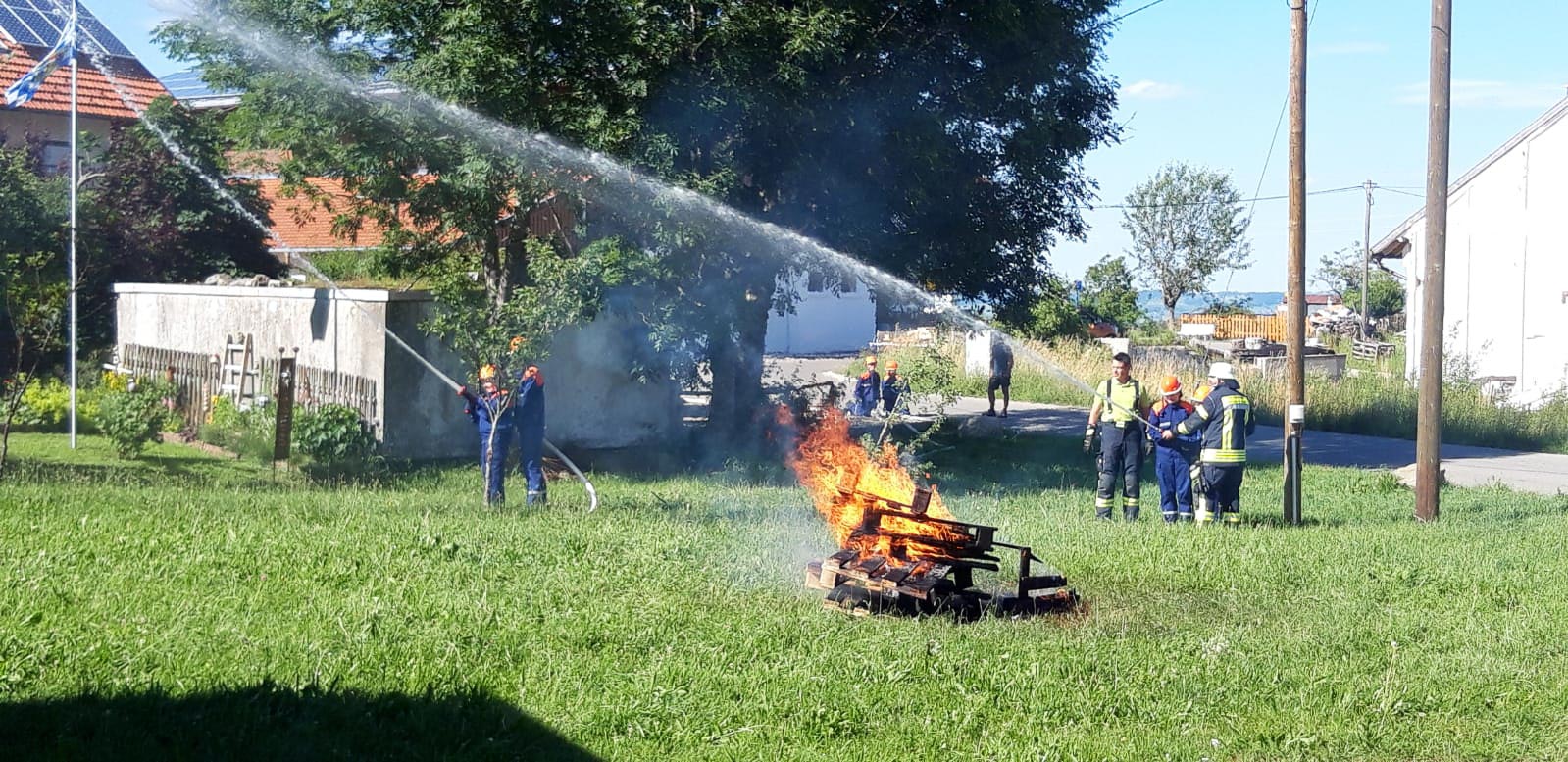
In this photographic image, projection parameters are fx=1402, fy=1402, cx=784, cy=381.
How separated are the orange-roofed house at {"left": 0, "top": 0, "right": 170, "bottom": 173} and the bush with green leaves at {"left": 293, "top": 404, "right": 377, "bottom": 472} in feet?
18.5

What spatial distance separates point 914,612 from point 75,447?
13.2 m

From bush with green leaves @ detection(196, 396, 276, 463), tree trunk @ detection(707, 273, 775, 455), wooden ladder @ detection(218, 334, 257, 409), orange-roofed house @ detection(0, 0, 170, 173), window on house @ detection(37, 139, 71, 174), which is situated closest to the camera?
bush with green leaves @ detection(196, 396, 276, 463)

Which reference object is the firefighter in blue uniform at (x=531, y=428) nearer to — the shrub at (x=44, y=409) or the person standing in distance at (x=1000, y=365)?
the shrub at (x=44, y=409)

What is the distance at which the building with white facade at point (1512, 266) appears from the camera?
28016mm

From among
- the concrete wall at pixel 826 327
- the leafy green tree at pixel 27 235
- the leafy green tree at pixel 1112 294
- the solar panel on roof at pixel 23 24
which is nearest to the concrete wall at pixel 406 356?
the leafy green tree at pixel 27 235

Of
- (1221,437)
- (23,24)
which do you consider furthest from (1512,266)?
(23,24)

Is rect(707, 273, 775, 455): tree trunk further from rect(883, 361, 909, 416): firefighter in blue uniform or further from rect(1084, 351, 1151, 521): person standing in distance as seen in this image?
rect(1084, 351, 1151, 521): person standing in distance

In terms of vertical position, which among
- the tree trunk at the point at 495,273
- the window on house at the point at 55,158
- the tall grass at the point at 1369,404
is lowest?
the tall grass at the point at 1369,404

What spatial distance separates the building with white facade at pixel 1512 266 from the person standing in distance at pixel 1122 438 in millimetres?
16950

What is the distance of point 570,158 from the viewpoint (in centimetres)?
1538

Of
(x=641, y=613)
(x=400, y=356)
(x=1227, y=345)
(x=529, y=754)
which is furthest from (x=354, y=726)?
(x=1227, y=345)

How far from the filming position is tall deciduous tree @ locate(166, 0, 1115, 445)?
1504 centimetres

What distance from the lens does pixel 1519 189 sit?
28.8 meters

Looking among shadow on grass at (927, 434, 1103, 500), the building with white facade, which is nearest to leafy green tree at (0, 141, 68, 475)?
shadow on grass at (927, 434, 1103, 500)
